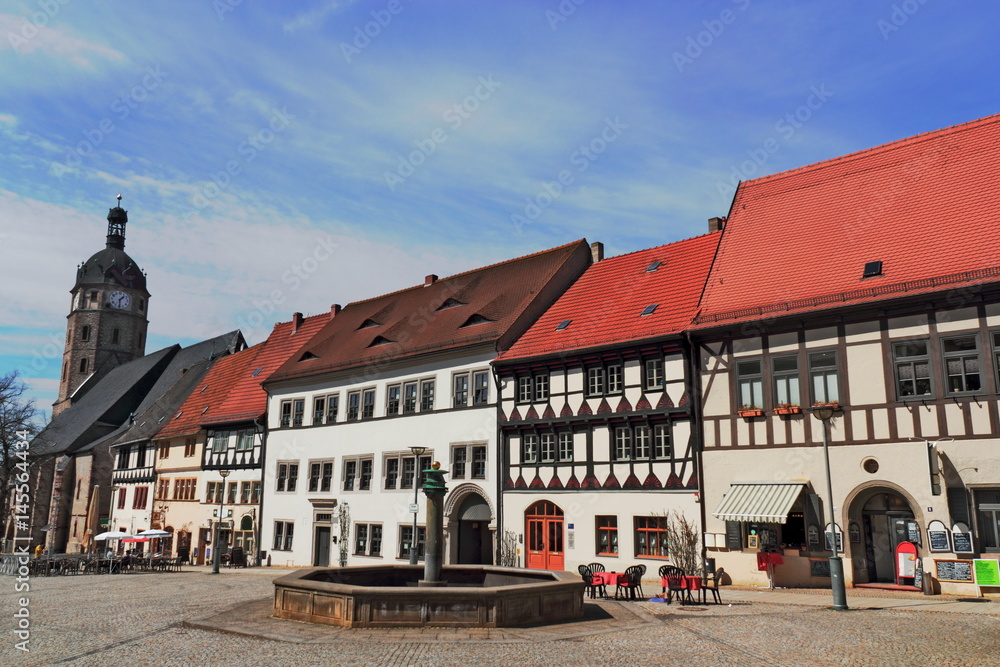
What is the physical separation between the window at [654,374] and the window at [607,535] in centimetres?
452

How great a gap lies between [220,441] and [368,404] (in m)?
13.0

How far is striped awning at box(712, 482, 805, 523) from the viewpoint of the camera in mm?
22562

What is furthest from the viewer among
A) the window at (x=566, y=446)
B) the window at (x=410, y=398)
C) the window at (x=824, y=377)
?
the window at (x=410, y=398)

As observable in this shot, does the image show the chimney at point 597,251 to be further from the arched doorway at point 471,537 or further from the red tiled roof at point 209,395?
the red tiled roof at point 209,395

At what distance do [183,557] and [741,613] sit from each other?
1425 inches

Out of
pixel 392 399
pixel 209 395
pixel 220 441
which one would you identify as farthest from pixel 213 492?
pixel 392 399

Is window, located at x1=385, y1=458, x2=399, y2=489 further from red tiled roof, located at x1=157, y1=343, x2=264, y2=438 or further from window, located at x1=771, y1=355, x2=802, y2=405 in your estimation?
window, located at x1=771, y1=355, x2=802, y2=405

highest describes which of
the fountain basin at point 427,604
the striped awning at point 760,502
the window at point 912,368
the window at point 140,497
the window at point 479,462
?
the window at point 912,368

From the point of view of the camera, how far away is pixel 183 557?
149 ft

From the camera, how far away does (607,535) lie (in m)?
27.5

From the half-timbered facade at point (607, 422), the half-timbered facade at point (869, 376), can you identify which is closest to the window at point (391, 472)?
the half-timbered facade at point (607, 422)

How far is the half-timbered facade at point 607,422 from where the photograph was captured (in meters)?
26.3

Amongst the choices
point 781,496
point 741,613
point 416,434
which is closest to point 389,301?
point 416,434

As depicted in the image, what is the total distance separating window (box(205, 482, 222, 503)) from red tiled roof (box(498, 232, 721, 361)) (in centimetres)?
2159
